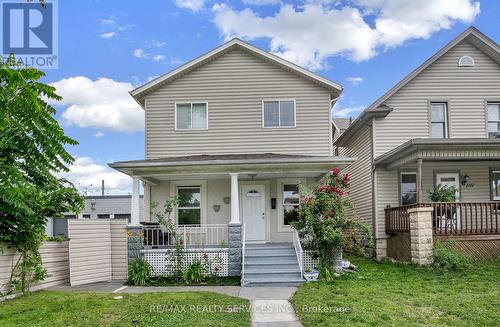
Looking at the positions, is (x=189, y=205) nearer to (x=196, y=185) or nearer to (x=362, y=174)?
(x=196, y=185)

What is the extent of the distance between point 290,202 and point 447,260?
16.0 feet

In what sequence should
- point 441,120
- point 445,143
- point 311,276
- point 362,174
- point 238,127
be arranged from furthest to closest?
point 362,174 → point 441,120 → point 238,127 → point 445,143 → point 311,276

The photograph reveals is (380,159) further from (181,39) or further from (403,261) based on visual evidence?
(181,39)

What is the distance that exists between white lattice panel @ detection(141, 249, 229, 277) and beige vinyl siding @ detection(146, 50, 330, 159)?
3.80 meters

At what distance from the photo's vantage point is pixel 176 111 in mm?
14234

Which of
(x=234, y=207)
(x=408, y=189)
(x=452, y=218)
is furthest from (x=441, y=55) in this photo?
(x=234, y=207)

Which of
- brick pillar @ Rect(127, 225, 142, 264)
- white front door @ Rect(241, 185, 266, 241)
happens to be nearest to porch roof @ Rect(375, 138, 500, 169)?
white front door @ Rect(241, 185, 266, 241)

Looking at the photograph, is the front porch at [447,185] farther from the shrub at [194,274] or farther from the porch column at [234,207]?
the shrub at [194,274]

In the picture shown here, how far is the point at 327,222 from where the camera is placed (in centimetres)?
1063

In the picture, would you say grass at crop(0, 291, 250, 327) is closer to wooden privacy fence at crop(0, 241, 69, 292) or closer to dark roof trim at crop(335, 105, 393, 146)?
wooden privacy fence at crop(0, 241, 69, 292)

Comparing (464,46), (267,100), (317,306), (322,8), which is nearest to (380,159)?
(267,100)

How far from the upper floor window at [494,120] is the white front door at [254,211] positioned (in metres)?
8.24

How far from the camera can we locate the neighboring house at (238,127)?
1367cm

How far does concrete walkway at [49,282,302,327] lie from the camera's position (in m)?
6.72
